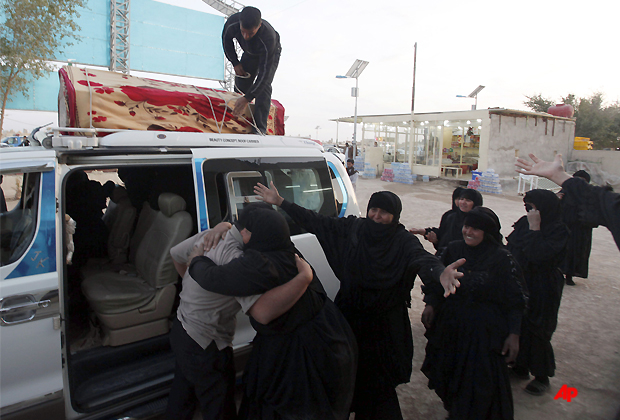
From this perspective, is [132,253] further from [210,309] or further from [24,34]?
[24,34]

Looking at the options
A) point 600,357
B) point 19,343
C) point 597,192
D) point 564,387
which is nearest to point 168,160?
point 19,343

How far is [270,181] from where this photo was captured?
298cm

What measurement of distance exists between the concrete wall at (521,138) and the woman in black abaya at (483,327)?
16.5 m

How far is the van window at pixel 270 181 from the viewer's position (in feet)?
8.59

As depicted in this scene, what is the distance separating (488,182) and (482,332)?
15.4 metres

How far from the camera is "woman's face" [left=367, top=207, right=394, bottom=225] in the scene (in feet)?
8.42

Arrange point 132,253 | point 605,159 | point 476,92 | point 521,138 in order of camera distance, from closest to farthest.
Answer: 1. point 132,253
2. point 521,138
3. point 605,159
4. point 476,92

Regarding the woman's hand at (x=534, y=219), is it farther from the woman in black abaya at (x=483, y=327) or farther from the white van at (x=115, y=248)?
the white van at (x=115, y=248)

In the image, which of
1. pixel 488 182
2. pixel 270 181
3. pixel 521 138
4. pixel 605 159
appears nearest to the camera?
pixel 270 181

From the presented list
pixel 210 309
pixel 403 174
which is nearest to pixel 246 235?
pixel 210 309

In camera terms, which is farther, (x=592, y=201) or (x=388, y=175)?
(x=388, y=175)

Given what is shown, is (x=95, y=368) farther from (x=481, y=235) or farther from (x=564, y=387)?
(x=564, y=387)

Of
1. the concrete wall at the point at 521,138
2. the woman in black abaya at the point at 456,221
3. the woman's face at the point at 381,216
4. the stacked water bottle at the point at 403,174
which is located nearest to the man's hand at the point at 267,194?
the woman's face at the point at 381,216
